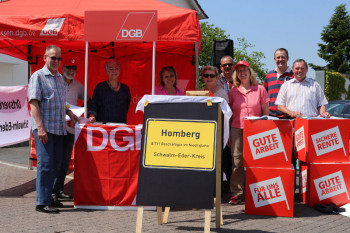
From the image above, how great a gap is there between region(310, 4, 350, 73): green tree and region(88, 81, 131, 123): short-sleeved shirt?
45.9 meters

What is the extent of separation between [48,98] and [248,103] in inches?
101

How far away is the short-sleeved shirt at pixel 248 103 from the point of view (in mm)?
5714

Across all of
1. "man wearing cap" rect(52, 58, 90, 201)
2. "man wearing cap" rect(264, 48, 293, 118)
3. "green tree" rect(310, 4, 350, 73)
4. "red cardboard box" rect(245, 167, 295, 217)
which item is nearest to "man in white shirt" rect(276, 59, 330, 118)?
"man wearing cap" rect(264, 48, 293, 118)

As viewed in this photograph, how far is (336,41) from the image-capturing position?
1943 inches

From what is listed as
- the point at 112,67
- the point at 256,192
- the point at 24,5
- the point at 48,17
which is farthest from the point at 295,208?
the point at 24,5

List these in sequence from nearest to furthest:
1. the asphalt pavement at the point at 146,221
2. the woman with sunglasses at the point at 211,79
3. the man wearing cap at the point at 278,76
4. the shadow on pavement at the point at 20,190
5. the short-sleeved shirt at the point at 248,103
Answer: the asphalt pavement at the point at 146,221 < the short-sleeved shirt at the point at 248,103 < the woman with sunglasses at the point at 211,79 < the shadow on pavement at the point at 20,190 < the man wearing cap at the point at 278,76

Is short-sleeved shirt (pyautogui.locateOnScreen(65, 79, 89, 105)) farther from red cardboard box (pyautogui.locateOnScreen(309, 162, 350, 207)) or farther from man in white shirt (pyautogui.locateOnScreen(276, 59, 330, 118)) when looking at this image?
red cardboard box (pyautogui.locateOnScreen(309, 162, 350, 207))

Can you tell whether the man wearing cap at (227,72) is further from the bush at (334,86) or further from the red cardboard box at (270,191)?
the bush at (334,86)

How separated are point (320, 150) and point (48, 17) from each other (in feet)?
13.8

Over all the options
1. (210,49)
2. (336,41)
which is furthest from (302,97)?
(336,41)

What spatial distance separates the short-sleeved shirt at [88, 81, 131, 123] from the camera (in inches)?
234

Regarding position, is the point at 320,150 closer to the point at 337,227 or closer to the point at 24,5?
the point at 337,227

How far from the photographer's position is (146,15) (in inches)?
221

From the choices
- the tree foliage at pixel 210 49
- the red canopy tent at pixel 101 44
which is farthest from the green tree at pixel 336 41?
the red canopy tent at pixel 101 44
